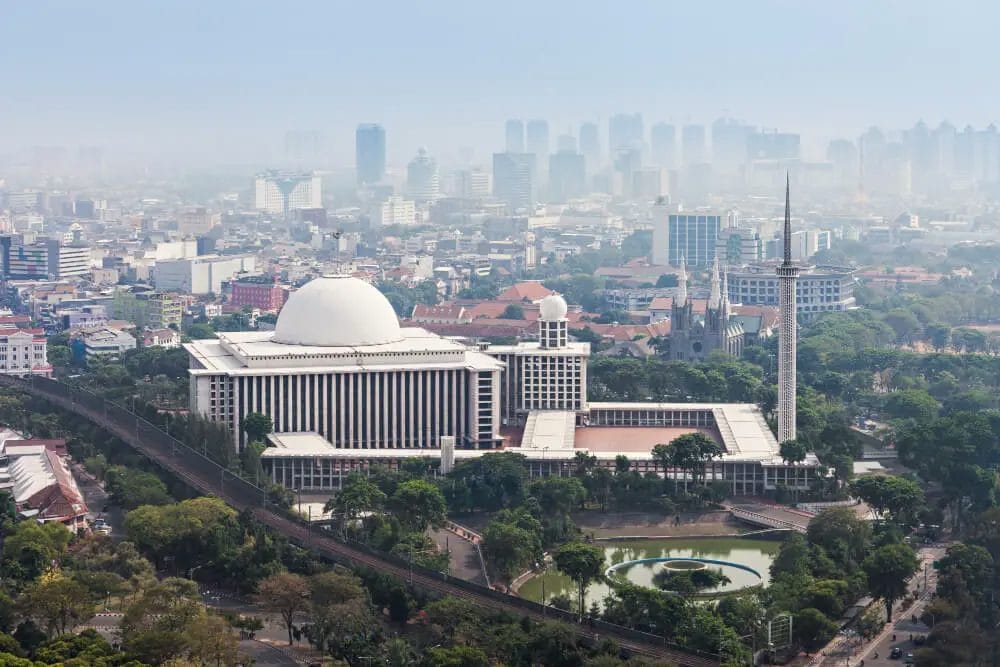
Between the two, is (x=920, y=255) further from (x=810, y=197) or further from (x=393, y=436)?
(x=393, y=436)

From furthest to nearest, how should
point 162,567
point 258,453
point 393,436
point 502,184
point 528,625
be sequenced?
point 502,184
point 393,436
point 258,453
point 162,567
point 528,625

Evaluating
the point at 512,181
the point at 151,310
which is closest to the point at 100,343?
the point at 151,310

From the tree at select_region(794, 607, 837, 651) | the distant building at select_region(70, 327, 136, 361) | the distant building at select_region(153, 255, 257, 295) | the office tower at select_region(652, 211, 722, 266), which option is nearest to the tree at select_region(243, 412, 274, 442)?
the tree at select_region(794, 607, 837, 651)

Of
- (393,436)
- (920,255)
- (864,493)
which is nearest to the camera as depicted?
(864,493)

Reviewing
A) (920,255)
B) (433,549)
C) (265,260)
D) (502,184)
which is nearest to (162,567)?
(433,549)

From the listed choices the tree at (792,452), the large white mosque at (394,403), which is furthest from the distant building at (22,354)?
the tree at (792,452)

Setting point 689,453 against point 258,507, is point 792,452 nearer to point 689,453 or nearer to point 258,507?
point 689,453

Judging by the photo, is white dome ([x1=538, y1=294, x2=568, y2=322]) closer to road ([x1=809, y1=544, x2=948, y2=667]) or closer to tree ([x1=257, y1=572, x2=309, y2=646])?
road ([x1=809, y1=544, x2=948, y2=667])

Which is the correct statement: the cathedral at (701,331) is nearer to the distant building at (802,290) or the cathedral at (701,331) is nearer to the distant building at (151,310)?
the distant building at (802,290)
